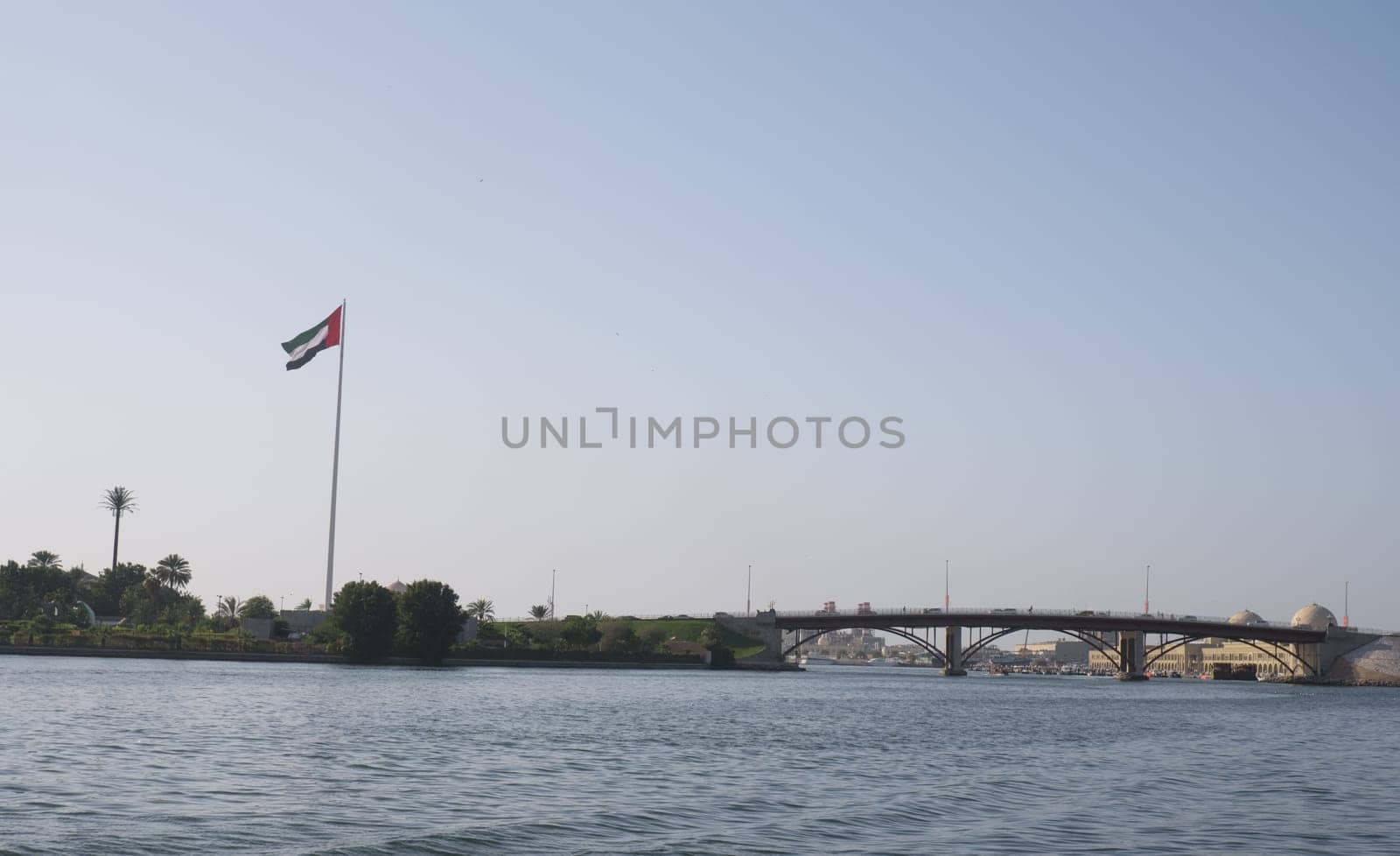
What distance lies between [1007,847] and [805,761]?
20.7 meters

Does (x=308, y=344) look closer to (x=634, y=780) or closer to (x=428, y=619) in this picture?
(x=428, y=619)

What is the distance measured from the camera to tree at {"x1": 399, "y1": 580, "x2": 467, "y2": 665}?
158 meters

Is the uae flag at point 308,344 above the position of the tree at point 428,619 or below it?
above

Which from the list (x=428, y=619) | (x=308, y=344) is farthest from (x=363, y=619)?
(x=308, y=344)

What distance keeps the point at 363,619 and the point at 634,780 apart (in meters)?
120

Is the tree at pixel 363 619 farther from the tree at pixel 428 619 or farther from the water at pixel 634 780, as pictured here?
the water at pixel 634 780

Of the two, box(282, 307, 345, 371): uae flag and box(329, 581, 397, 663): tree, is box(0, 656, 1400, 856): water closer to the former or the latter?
box(282, 307, 345, 371): uae flag

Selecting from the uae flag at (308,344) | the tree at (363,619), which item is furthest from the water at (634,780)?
the tree at (363,619)

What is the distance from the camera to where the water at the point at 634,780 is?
99.4 feet

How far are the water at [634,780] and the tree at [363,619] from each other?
223 feet

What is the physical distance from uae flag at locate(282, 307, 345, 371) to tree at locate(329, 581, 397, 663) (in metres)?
43.1

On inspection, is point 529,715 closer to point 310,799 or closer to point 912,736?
point 912,736

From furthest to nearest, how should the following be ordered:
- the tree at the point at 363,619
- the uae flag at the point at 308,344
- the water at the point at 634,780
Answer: the tree at the point at 363,619 < the uae flag at the point at 308,344 < the water at the point at 634,780

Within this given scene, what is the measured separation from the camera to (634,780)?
42.0m
